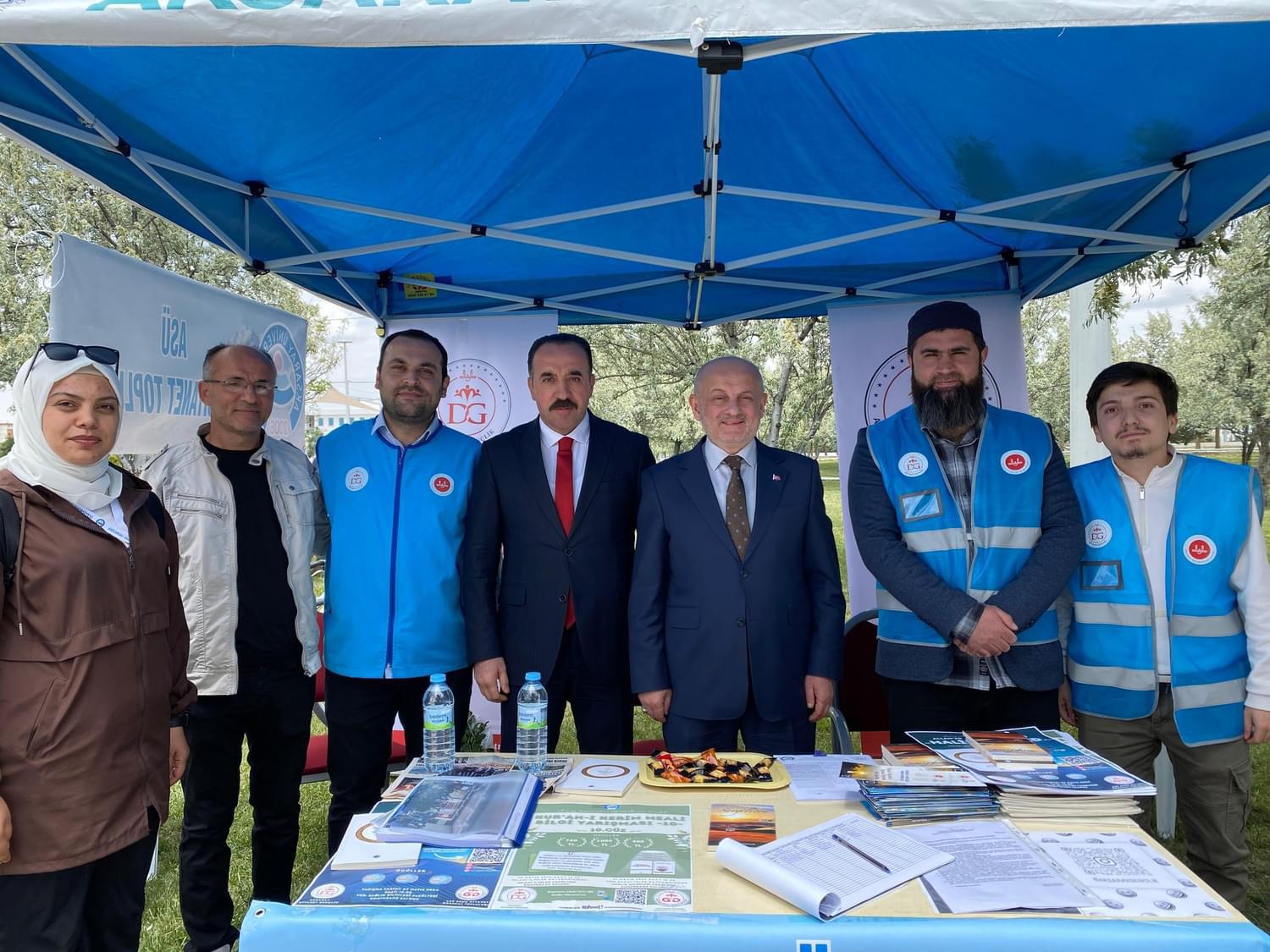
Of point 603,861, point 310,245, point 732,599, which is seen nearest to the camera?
point 603,861

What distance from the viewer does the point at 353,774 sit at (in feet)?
8.98

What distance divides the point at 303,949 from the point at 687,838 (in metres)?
0.68

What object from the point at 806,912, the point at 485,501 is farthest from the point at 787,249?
the point at 806,912

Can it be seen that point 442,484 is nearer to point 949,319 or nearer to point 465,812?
point 465,812

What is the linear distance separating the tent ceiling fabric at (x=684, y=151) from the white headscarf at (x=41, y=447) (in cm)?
74

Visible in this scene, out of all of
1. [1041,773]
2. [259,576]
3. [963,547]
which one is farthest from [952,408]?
[259,576]

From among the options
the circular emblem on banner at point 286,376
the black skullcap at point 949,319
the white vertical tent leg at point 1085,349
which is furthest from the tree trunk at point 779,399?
the black skullcap at point 949,319

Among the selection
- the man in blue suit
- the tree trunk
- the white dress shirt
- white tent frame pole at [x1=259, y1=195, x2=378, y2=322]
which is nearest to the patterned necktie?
the man in blue suit

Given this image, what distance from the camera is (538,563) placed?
271 centimetres

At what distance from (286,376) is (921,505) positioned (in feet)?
10.8

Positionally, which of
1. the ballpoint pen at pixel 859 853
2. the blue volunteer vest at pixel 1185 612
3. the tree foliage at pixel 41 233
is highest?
the tree foliage at pixel 41 233

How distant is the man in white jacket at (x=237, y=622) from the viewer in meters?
2.52

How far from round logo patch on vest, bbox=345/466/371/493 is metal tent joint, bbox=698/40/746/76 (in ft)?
5.86

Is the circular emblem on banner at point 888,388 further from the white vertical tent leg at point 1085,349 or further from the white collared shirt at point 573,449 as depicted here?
the white collared shirt at point 573,449
